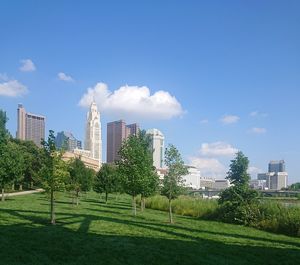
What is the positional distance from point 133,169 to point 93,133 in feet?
504

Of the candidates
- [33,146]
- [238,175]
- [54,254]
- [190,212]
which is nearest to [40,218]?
[54,254]

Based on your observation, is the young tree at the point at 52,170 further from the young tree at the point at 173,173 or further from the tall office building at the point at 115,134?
the tall office building at the point at 115,134

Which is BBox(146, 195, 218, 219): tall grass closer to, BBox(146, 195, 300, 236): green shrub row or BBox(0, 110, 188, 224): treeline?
BBox(146, 195, 300, 236): green shrub row

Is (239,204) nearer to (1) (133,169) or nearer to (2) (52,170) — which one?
(1) (133,169)

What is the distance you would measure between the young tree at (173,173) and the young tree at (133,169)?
3.80 m

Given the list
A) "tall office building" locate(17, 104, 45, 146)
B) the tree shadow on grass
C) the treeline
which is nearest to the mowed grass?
the tree shadow on grass

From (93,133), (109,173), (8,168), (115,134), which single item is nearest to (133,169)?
(8,168)

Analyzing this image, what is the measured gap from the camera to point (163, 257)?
34.0 ft

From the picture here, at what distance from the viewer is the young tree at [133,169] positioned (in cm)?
2458

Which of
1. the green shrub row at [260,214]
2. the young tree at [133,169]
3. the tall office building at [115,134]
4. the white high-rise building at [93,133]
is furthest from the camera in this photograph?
the white high-rise building at [93,133]

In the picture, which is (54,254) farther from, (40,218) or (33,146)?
(33,146)

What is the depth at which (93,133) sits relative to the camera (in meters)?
177

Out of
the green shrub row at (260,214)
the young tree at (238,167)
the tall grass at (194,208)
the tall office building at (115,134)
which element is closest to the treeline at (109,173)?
the tall grass at (194,208)

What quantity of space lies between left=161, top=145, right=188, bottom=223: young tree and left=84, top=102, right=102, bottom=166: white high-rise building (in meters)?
149
